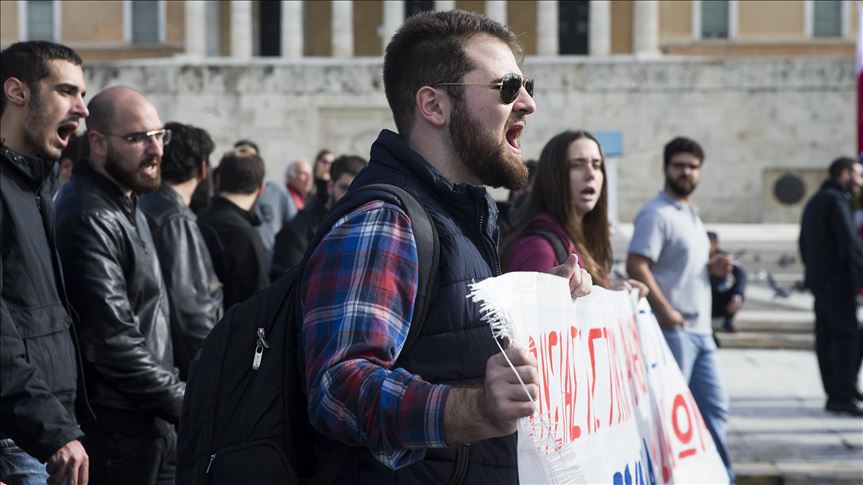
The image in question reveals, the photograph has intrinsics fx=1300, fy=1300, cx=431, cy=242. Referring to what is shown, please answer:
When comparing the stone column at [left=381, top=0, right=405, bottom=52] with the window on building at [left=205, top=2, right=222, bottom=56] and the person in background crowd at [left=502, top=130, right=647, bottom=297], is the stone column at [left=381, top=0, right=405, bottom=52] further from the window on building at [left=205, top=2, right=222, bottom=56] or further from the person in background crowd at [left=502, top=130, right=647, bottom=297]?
the person in background crowd at [left=502, top=130, right=647, bottom=297]

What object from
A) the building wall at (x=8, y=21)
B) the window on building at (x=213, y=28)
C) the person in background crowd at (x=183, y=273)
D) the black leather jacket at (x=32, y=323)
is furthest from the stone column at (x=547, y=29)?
the black leather jacket at (x=32, y=323)

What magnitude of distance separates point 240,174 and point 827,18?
38172 millimetres

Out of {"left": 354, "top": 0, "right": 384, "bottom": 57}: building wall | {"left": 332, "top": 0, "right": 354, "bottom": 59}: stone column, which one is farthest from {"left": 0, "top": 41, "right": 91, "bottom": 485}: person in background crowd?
{"left": 354, "top": 0, "right": 384, "bottom": 57}: building wall

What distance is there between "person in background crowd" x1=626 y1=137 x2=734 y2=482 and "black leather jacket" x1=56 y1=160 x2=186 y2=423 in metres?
2.82

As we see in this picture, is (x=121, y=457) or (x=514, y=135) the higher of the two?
(x=514, y=135)

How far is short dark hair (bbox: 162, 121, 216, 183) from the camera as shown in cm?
475

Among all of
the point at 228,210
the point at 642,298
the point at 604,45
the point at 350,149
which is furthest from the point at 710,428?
the point at 604,45

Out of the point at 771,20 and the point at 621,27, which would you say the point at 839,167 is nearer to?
the point at 771,20

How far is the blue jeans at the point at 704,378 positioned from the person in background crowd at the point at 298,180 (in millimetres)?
4755

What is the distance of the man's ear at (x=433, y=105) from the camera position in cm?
233

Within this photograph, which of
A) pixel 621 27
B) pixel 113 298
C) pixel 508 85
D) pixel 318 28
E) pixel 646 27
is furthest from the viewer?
pixel 318 28

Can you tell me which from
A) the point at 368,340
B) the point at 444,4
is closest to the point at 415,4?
the point at 444,4

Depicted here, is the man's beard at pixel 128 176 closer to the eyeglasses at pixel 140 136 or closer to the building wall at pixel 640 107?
the eyeglasses at pixel 140 136

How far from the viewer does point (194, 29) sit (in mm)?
40469
